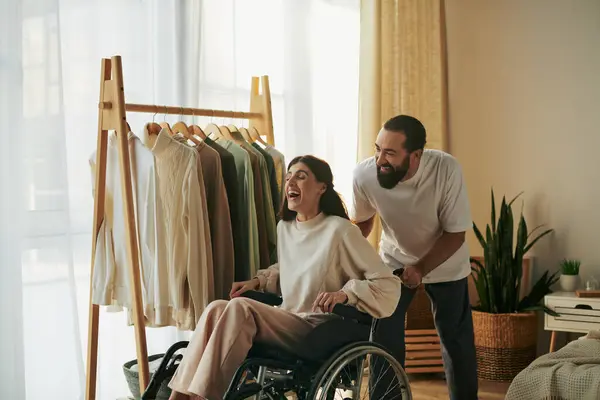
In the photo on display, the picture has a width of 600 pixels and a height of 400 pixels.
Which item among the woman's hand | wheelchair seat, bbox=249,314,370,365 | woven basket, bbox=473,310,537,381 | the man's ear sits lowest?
woven basket, bbox=473,310,537,381

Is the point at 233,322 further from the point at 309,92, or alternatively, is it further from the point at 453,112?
the point at 453,112

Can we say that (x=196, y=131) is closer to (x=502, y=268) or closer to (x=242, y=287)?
(x=242, y=287)

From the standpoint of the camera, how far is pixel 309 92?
4477mm

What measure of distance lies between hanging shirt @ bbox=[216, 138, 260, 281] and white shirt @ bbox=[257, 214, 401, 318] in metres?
0.33

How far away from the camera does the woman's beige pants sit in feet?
7.73

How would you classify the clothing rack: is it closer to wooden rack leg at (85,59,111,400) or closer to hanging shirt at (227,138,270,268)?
wooden rack leg at (85,59,111,400)

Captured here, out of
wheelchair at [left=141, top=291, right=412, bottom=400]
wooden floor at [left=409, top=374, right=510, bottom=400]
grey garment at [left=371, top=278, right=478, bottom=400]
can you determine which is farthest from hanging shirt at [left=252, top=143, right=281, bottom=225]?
wooden floor at [left=409, top=374, right=510, bottom=400]

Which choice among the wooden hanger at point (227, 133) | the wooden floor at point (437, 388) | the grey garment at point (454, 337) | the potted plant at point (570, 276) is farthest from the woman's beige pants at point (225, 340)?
the potted plant at point (570, 276)

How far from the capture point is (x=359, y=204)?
125 inches

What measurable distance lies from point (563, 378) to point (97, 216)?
5.99 feet

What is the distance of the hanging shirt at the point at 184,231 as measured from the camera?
9.75 feet

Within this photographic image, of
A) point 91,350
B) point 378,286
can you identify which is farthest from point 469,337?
point 91,350

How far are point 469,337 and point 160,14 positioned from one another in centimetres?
200

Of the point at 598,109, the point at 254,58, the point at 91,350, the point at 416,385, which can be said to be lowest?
the point at 416,385
